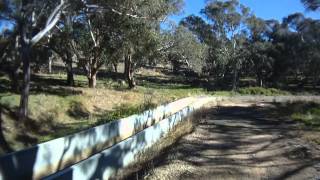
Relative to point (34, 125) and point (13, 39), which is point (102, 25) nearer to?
point (13, 39)

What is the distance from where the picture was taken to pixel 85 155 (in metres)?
16.4

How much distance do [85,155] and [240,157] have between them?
4831mm

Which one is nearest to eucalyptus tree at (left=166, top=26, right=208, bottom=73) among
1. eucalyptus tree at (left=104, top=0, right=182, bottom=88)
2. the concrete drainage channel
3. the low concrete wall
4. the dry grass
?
eucalyptus tree at (left=104, top=0, right=182, bottom=88)

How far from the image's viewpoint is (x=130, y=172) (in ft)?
41.9

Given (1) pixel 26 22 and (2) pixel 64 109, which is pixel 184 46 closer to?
(2) pixel 64 109

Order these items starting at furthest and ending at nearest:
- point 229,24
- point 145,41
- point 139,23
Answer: point 229,24
point 145,41
point 139,23

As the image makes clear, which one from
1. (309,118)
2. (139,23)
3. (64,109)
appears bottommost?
(309,118)

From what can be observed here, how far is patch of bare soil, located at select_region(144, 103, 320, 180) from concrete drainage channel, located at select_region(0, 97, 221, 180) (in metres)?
0.88

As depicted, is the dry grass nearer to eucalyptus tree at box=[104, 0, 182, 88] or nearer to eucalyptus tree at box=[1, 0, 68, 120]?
eucalyptus tree at box=[1, 0, 68, 120]

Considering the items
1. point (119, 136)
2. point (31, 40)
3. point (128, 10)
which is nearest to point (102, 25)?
point (128, 10)

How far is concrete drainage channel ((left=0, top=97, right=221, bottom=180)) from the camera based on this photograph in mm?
10812

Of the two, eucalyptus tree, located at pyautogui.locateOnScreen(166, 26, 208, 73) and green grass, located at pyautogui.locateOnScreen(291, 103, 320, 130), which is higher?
eucalyptus tree, located at pyautogui.locateOnScreen(166, 26, 208, 73)

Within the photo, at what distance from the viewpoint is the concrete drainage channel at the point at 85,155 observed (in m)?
10.8

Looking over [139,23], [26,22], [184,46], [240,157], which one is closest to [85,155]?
[240,157]
